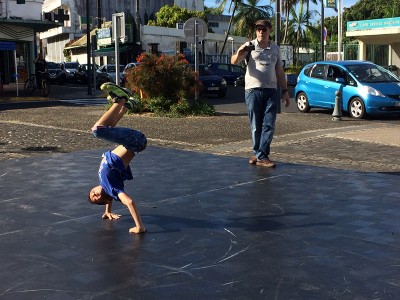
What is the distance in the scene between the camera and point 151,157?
892 centimetres

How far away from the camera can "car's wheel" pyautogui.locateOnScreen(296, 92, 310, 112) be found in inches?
683

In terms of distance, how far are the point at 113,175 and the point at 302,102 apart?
13.3 meters

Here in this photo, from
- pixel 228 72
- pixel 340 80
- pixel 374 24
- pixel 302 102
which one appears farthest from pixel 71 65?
pixel 340 80

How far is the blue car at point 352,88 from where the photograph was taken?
15.1m

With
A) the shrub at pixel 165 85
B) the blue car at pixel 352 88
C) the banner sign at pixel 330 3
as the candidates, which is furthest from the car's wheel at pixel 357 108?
the banner sign at pixel 330 3

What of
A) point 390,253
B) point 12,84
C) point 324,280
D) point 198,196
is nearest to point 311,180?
point 198,196

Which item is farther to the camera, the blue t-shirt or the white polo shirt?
the white polo shirt

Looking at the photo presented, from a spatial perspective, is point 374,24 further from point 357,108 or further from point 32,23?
point 357,108

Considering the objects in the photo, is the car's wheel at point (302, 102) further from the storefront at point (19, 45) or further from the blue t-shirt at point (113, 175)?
the storefront at point (19, 45)

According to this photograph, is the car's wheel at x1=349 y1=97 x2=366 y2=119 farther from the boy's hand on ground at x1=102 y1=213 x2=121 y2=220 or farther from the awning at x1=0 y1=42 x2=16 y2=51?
the awning at x1=0 y1=42 x2=16 y2=51

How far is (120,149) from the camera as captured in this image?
5.00 m

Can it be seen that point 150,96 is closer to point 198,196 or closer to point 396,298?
point 198,196

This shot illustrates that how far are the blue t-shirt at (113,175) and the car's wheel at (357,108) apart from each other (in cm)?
1138

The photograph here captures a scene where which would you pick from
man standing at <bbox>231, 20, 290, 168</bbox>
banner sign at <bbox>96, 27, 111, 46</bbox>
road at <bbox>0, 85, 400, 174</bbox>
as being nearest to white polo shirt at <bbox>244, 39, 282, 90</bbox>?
man standing at <bbox>231, 20, 290, 168</bbox>
